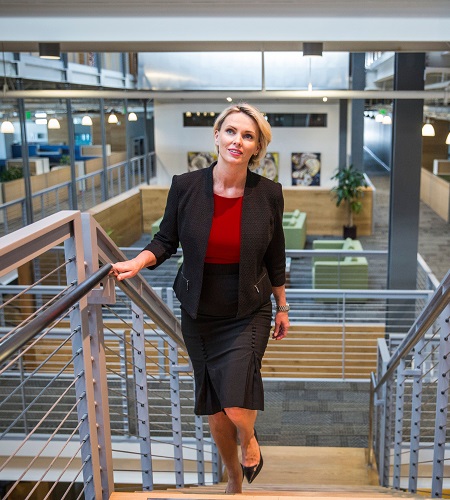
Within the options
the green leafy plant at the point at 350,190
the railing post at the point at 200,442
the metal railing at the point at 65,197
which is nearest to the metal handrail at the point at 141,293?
the railing post at the point at 200,442

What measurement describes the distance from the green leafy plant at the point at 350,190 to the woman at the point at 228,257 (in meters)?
9.28

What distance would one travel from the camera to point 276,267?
178 cm

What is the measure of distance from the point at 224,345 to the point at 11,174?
743 cm

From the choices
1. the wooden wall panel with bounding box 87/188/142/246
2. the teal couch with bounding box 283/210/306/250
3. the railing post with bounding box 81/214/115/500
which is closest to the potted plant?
the teal couch with bounding box 283/210/306/250

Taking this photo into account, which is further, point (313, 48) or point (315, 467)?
point (313, 48)

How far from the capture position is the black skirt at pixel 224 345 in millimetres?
1679

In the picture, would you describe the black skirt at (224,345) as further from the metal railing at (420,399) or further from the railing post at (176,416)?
the railing post at (176,416)

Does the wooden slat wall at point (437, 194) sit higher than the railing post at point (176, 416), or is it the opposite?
the railing post at point (176, 416)

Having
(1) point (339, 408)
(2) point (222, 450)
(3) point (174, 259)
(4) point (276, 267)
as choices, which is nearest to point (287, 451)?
(1) point (339, 408)

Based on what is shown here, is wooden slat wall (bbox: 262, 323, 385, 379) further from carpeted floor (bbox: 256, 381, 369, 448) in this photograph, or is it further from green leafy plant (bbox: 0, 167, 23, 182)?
green leafy plant (bbox: 0, 167, 23, 182)

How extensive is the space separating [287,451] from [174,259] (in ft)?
17.2

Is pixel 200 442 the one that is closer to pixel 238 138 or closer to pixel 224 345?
pixel 224 345

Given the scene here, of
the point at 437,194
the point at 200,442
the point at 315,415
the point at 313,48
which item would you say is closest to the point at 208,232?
the point at 200,442

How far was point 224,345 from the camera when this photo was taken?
1.73 metres
